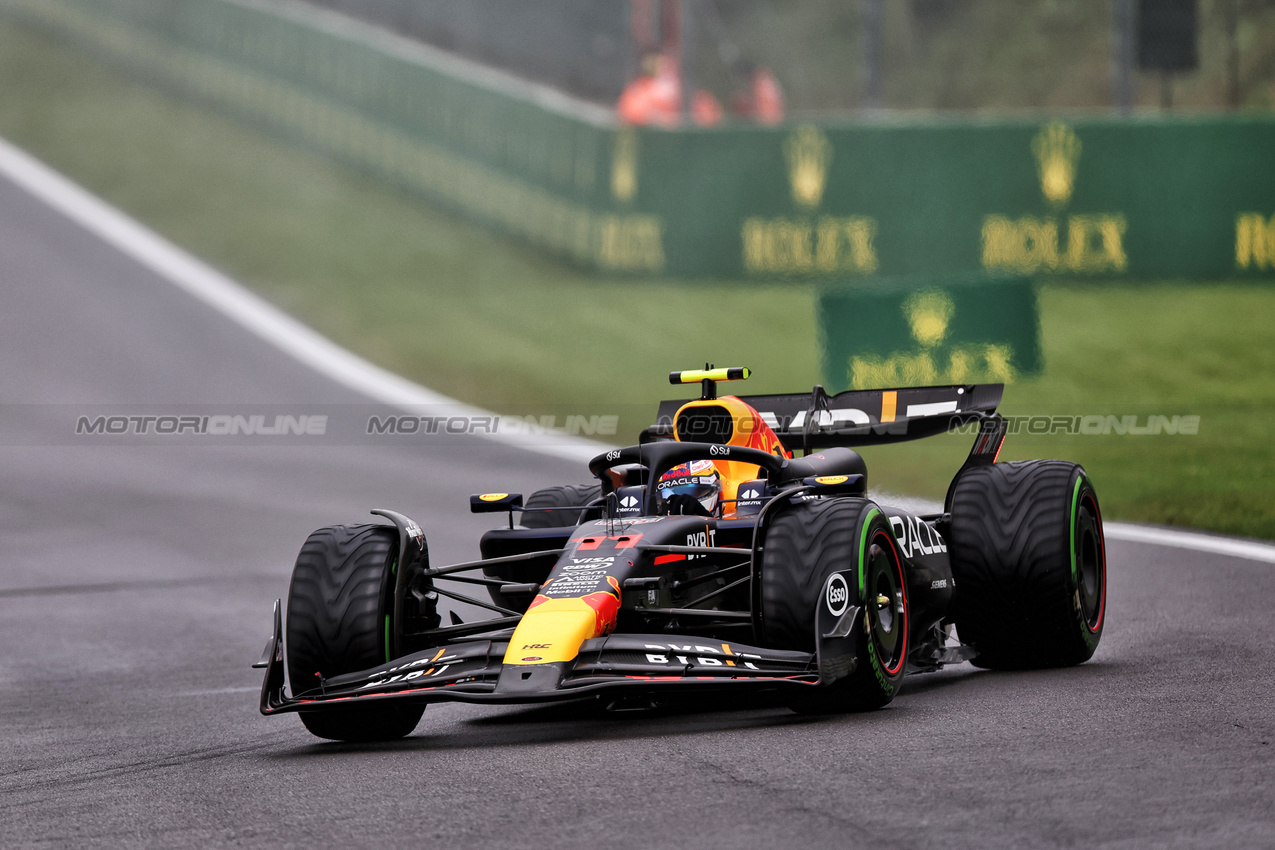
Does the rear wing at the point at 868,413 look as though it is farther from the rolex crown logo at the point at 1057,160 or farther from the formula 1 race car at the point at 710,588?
the rolex crown logo at the point at 1057,160

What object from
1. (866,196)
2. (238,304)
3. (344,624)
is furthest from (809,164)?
(344,624)

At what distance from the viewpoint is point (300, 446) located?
816 inches

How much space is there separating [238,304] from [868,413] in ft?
62.2

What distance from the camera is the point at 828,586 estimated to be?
7172mm

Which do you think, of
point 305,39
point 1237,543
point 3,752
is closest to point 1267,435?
point 1237,543

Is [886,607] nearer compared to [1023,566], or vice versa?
[886,607]

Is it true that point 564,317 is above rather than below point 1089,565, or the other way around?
above

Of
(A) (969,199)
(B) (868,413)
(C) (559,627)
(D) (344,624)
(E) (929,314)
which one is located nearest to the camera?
(C) (559,627)

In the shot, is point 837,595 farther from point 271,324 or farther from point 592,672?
point 271,324

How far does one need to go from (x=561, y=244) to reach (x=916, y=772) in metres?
23.4

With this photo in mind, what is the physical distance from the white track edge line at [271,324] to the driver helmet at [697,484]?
5149mm

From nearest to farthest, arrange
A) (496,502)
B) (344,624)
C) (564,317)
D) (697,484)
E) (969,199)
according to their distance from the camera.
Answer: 1. (344,624)
2. (697,484)
3. (496,502)
4. (969,199)
5. (564,317)

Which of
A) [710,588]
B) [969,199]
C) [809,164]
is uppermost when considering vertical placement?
[809,164]

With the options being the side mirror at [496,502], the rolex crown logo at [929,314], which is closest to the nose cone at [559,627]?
the side mirror at [496,502]
